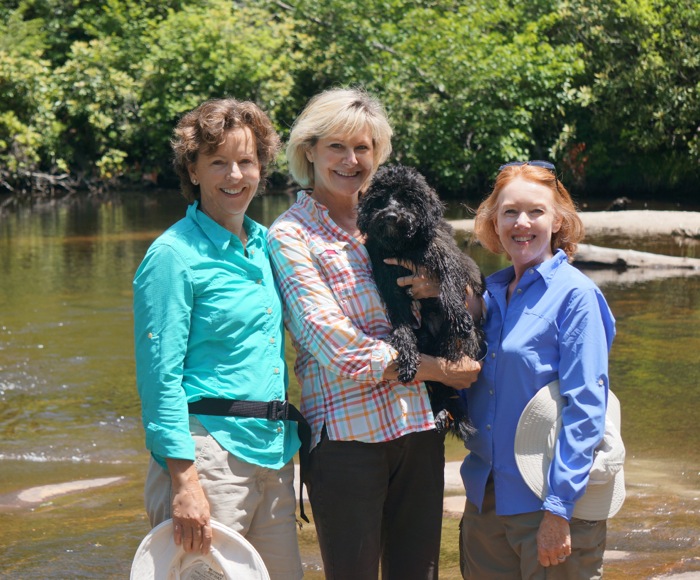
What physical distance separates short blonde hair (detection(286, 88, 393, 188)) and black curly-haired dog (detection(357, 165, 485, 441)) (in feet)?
0.43

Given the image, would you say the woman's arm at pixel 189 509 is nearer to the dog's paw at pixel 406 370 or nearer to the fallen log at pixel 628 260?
the dog's paw at pixel 406 370

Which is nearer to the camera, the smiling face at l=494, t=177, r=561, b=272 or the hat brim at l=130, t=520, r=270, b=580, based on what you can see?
the hat brim at l=130, t=520, r=270, b=580

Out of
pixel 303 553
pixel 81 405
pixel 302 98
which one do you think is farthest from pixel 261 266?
pixel 302 98

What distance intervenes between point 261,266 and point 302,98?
2245cm

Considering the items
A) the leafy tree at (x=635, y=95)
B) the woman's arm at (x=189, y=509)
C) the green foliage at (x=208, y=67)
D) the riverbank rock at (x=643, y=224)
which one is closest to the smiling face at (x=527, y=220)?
the woman's arm at (x=189, y=509)

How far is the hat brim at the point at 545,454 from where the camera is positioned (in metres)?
2.63

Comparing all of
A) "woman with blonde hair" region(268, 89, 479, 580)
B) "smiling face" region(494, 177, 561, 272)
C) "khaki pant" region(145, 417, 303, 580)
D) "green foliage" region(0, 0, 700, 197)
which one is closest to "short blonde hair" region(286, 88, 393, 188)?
"woman with blonde hair" region(268, 89, 479, 580)

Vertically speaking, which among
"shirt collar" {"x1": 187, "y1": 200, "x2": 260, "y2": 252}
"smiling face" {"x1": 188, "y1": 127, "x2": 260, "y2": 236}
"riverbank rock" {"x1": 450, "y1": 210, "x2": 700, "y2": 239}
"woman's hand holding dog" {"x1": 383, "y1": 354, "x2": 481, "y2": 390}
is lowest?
"riverbank rock" {"x1": 450, "y1": 210, "x2": 700, "y2": 239}

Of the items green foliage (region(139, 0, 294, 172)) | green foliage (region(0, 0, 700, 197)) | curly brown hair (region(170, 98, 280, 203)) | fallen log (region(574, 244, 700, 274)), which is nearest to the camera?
curly brown hair (region(170, 98, 280, 203))

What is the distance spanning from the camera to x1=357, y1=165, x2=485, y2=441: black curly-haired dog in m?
2.91

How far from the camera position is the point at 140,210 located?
20438 mm

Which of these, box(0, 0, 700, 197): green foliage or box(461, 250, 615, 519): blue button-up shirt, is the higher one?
box(0, 0, 700, 197): green foliage

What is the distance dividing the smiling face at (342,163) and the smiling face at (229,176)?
0.70 ft

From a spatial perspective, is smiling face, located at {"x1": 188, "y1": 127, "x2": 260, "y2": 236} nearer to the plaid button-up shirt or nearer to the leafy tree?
the plaid button-up shirt
